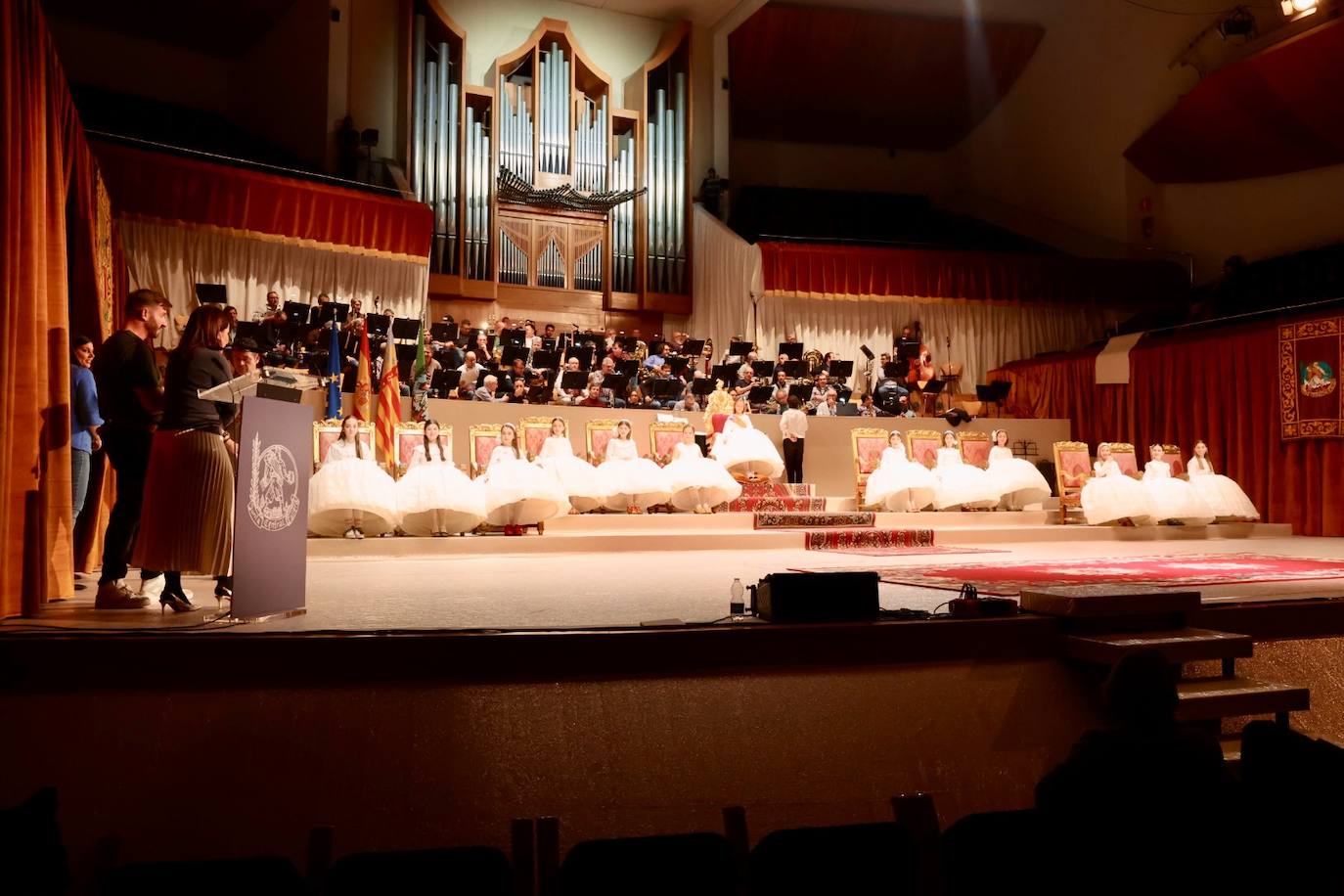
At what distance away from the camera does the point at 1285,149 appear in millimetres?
12867

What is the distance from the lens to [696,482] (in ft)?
27.8

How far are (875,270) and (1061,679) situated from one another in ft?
39.2

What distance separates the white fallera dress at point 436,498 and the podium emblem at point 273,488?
354 cm

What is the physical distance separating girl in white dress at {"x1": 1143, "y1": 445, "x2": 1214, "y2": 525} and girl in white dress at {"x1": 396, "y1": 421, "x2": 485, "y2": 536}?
6253 mm

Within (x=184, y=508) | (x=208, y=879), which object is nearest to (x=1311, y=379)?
(x=184, y=508)

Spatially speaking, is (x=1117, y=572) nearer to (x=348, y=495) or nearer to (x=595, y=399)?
(x=348, y=495)

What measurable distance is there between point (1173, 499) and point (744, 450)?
405 cm

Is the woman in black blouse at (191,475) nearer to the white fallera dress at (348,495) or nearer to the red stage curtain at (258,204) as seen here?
the white fallera dress at (348,495)

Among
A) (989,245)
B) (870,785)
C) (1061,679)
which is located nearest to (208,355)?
(870,785)

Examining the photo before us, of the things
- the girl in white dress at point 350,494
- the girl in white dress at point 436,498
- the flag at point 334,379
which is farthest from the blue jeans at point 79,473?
the flag at point 334,379

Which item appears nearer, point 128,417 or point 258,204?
point 128,417

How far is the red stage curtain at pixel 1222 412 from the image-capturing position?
10.2 metres

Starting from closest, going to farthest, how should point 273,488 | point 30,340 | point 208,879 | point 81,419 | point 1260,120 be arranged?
point 208,879, point 273,488, point 30,340, point 81,419, point 1260,120

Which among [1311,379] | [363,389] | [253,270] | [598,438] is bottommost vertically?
[598,438]
